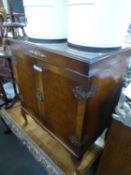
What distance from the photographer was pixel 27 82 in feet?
3.21

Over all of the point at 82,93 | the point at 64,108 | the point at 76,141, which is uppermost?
the point at 82,93

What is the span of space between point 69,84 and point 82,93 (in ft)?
0.29

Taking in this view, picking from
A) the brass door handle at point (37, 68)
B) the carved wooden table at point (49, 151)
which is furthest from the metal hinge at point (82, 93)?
the carved wooden table at point (49, 151)

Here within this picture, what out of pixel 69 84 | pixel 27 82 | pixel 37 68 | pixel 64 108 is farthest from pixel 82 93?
pixel 27 82

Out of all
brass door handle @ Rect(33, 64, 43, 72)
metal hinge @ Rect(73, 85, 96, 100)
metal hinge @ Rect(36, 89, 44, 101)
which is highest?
brass door handle @ Rect(33, 64, 43, 72)

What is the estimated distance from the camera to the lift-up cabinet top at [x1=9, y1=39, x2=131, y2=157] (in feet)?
1.94

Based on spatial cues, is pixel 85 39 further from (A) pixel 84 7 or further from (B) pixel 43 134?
(B) pixel 43 134

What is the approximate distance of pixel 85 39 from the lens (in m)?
0.61

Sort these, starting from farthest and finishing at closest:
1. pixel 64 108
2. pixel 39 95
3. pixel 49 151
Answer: pixel 49 151 < pixel 39 95 < pixel 64 108

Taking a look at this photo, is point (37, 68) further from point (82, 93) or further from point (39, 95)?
point (82, 93)

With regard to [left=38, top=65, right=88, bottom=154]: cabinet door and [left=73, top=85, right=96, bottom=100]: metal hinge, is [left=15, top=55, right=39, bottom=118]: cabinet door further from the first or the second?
[left=73, top=85, right=96, bottom=100]: metal hinge

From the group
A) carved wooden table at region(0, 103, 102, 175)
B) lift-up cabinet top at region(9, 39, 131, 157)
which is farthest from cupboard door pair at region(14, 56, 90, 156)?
carved wooden table at region(0, 103, 102, 175)

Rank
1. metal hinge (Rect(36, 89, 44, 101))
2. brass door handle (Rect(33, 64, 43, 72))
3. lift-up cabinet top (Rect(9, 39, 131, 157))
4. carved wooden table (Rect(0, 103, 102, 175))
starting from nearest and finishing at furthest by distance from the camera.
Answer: lift-up cabinet top (Rect(9, 39, 131, 157)) → brass door handle (Rect(33, 64, 43, 72)) → metal hinge (Rect(36, 89, 44, 101)) → carved wooden table (Rect(0, 103, 102, 175))

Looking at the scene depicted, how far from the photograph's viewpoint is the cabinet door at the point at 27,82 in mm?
871
